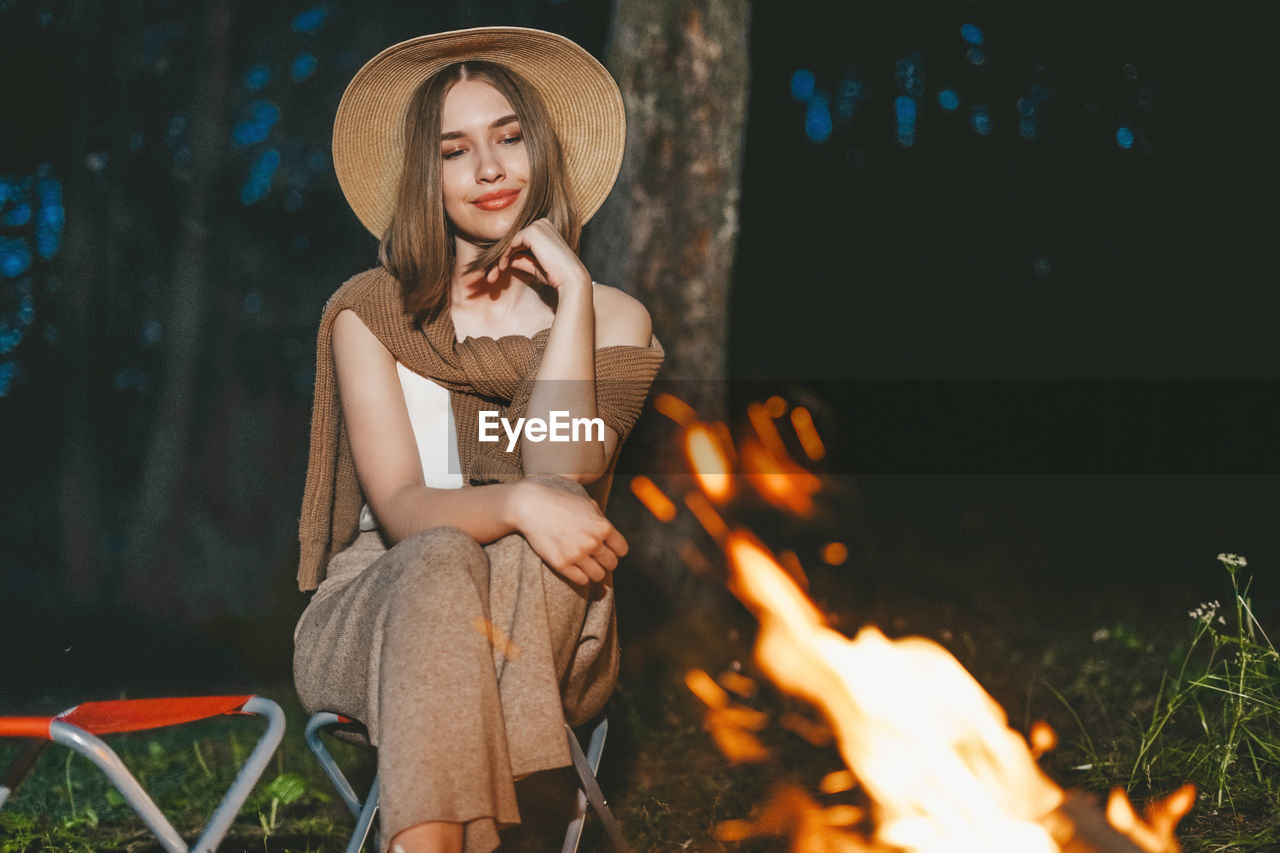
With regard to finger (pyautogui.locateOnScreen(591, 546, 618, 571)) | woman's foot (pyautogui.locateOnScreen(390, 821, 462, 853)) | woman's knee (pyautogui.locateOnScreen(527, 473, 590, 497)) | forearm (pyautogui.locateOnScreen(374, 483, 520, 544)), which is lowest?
woman's foot (pyautogui.locateOnScreen(390, 821, 462, 853))

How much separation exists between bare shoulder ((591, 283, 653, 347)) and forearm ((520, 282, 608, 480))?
8.7 inches

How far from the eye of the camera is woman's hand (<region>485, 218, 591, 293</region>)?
2.66 m

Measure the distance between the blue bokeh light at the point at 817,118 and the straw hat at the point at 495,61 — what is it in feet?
19.5

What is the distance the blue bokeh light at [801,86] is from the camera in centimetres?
861

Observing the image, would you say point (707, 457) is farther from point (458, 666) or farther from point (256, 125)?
point (256, 125)

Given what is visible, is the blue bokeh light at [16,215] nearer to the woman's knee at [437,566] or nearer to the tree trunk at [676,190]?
the tree trunk at [676,190]

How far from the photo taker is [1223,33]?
7.98m

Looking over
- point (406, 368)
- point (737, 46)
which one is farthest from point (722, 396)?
point (406, 368)

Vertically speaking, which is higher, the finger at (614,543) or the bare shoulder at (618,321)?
the bare shoulder at (618,321)

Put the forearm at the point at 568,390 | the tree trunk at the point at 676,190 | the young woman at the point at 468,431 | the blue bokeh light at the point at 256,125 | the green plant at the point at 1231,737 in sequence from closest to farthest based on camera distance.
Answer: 1. the young woman at the point at 468,431
2. the forearm at the point at 568,390
3. the green plant at the point at 1231,737
4. the tree trunk at the point at 676,190
5. the blue bokeh light at the point at 256,125

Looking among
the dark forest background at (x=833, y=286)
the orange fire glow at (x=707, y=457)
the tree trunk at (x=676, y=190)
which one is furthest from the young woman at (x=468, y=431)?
the dark forest background at (x=833, y=286)

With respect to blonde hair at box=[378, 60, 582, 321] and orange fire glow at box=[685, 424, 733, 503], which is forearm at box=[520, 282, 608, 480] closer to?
blonde hair at box=[378, 60, 582, 321]

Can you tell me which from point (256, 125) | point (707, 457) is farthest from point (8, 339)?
point (707, 457)

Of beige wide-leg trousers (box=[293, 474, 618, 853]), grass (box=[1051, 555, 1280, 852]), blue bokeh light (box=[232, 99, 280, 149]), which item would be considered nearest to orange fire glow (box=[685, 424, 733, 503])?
grass (box=[1051, 555, 1280, 852])
